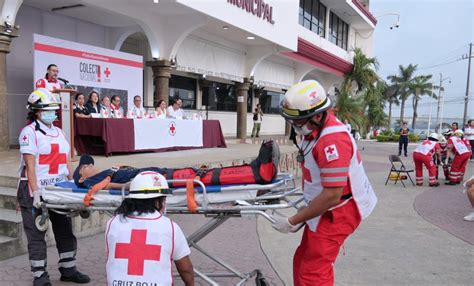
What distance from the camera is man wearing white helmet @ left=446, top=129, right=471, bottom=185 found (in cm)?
1076

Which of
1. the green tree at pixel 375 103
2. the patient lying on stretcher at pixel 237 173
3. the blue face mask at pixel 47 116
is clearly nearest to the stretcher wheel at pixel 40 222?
the patient lying on stretcher at pixel 237 173

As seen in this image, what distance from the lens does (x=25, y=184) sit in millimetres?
3648

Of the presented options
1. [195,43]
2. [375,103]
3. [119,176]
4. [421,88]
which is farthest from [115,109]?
[421,88]

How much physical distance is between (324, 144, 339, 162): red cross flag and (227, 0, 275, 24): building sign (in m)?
10.7

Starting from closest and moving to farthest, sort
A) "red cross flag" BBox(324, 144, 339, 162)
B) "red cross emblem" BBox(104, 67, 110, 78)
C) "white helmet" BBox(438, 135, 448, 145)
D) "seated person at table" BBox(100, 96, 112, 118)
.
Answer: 1. "red cross flag" BBox(324, 144, 339, 162)
2. "seated person at table" BBox(100, 96, 112, 118)
3. "red cross emblem" BBox(104, 67, 110, 78)
4. "white helmet" BBox(438, 135, 448, 145)

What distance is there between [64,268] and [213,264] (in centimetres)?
161

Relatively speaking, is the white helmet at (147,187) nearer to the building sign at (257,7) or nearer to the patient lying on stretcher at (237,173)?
the patient lying on stretcher at (237,173)

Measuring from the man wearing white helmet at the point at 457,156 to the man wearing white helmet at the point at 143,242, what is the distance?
10.6m

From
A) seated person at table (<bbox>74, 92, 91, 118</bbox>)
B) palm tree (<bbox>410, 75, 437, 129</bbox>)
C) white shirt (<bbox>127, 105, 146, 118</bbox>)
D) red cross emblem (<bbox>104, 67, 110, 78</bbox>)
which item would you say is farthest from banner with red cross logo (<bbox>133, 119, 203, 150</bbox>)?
palm tree (<bbox>410, 75, 437, 129</bbox>)

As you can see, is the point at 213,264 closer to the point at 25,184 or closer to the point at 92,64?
the point at 25,184

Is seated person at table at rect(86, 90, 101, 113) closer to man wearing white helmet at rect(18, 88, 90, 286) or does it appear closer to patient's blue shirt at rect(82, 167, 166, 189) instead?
man wearing white helmet at rect(18, 88, 90, 286)

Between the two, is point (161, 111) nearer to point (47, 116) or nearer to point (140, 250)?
point (47, 116)

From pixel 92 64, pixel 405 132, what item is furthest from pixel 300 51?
pixel 92 64

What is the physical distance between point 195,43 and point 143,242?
13.7 meters
